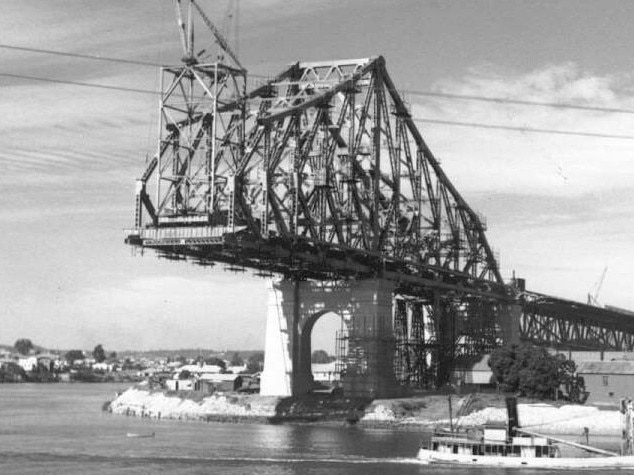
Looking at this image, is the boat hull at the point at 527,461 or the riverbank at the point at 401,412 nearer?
the boat hull at the point at 527,461

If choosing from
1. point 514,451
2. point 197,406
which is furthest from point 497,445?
point 197,406

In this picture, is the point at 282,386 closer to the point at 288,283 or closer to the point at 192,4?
the point at 288,283

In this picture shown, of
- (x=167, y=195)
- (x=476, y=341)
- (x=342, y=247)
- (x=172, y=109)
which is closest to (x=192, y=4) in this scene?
(x=172, y=109)

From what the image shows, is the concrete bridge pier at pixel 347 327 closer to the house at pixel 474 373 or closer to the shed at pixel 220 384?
the house at pixel 474 373

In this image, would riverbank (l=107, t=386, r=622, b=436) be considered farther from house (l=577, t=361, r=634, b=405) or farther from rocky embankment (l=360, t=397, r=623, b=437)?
house (l=577, t=361, r=634, b=405)

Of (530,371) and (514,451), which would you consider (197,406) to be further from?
(514,451)

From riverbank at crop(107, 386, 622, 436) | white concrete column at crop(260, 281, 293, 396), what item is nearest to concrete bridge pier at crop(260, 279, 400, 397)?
white concrete column at crop(260, 281, 293, 396)

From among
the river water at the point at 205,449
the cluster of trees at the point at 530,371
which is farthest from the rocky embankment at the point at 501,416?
the cluster of trees at the point at 530,371
